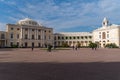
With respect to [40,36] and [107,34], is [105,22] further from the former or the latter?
[40,36]

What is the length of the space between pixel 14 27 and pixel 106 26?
4682 cm

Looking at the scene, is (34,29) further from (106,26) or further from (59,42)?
(106,26)

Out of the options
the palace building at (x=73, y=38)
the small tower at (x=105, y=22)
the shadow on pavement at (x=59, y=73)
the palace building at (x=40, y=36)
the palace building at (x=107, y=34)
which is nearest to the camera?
the shadow on pavement at (x=59, y=73)

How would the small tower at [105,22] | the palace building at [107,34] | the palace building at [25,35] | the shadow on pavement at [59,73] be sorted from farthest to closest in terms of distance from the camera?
the small tower at [105,22] → the palace building at [107,34] → the palace building at [25,35] → the shadow on pavement at [59,73]

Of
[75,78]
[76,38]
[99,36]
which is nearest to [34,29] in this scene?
[76,38]

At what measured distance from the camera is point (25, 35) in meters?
74.6

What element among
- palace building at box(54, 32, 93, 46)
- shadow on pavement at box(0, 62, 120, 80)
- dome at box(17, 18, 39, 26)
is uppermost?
dome at box(17, 18, 39, 26)

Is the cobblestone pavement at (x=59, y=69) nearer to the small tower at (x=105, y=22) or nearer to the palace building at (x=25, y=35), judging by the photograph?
the palace building at (x=25, y=35)

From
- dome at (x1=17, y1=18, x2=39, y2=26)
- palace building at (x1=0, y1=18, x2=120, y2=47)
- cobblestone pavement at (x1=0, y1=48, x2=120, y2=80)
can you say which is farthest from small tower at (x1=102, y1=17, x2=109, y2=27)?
cobblestone pavement at (x1=0, y1=48, x2=120, y2=80)

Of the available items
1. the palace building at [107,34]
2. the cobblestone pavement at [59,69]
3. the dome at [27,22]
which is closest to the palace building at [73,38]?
the palace building at [107,34]

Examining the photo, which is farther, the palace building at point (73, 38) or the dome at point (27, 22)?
the palace building at point (73, 38)

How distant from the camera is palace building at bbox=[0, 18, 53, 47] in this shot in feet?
233

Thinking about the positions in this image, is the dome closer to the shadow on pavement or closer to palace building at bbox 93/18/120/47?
palace building at bbox 93/18/120/47

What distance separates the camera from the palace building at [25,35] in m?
70.9
